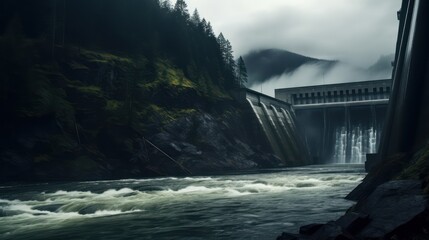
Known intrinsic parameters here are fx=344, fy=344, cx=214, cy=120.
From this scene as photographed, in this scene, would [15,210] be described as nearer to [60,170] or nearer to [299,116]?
[60,170]

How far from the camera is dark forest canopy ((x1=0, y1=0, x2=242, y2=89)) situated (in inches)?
2375

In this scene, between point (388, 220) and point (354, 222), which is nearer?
point (388, 220)

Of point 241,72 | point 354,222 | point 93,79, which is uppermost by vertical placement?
point 241,72

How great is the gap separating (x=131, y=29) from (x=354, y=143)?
60.1 meters

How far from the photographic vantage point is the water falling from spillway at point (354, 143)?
8212cm

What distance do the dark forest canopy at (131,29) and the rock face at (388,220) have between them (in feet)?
166

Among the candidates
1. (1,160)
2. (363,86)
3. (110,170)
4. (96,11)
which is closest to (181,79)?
(96,11)

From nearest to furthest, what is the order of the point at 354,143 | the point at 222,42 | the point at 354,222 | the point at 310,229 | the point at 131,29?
the point at 354,222
the point at 310,229
the point at 131,29
the point at 354,143
the point at 222,42

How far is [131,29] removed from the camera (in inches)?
3108

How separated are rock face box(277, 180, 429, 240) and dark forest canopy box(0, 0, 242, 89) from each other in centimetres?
5061

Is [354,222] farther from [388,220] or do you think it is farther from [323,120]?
[323,120]

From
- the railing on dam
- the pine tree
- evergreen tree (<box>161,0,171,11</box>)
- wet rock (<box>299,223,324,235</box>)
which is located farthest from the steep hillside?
wet rock (<box>299,223,324,235</box>)

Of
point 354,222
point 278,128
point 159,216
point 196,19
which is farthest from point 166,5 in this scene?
point 354,222

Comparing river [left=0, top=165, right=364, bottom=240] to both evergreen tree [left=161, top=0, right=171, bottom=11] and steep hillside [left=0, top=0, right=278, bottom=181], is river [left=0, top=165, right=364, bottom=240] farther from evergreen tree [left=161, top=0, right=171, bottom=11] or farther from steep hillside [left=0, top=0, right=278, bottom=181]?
evergreen tree [left=161, top=0, right=171, bottom=11]
